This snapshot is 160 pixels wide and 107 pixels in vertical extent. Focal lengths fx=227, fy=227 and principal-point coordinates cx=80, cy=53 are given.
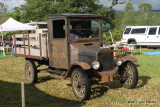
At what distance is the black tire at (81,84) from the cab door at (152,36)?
1355 centimetres

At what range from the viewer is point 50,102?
570 centimetres

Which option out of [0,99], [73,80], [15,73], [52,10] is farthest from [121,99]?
[52,10]

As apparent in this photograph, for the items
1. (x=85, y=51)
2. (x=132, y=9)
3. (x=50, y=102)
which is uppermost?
(x=132, y=9)

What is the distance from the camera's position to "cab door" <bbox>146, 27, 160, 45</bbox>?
1784 cm

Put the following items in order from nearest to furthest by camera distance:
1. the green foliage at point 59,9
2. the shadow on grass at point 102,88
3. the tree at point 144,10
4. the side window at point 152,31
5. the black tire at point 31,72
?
1. the shadow on grass at point 102,88
2. the black tire at point 31,72
3. the side window at point 152,31
4. the green foliage at point 59,9
5. the tree at point 144,10

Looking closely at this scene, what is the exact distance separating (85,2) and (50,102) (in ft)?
79.4

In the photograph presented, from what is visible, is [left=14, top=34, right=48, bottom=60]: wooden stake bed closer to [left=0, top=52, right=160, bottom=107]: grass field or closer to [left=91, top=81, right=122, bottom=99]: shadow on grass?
[left=0, top=52, right=160, bottom=107]: grass field

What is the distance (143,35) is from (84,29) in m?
12.9

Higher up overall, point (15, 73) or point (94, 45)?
point (94, 45)

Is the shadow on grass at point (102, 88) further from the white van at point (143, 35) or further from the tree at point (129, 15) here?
the tree at point (129, 15)

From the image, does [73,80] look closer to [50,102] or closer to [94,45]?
[50,102]

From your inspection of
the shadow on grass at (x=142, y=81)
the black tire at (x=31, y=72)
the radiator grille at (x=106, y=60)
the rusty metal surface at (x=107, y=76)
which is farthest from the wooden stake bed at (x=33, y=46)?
the shadow on grass at (x=142, y=81)

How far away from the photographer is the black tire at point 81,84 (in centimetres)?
541

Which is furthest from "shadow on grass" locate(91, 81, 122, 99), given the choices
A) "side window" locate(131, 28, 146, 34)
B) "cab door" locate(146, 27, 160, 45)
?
"side window" locate(131, 28, 146, 34)
